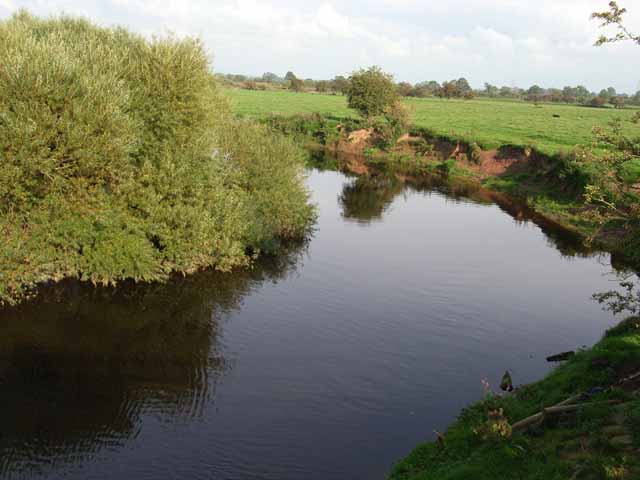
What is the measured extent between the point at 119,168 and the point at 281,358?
1401cm

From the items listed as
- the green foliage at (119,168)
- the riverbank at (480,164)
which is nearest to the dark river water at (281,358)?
the green foliage at (119,168)

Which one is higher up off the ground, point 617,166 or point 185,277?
point 617,166

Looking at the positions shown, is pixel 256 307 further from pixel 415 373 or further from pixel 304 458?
pixel 304 458

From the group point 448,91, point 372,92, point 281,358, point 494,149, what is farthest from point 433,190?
point 448,91

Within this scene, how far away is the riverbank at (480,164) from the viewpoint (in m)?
53.2

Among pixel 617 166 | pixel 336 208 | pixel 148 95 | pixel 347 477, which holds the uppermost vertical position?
pixel 148 95

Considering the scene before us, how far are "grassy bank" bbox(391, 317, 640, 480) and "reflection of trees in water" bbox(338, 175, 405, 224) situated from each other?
110 ft

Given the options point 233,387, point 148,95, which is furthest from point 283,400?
point 148,95

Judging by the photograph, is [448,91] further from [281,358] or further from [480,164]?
[281,358]

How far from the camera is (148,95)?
34.7 metres

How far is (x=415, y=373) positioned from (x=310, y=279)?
1301 centimetres

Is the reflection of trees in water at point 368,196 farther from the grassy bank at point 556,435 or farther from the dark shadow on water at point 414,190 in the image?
the grassy bank at point 556,435

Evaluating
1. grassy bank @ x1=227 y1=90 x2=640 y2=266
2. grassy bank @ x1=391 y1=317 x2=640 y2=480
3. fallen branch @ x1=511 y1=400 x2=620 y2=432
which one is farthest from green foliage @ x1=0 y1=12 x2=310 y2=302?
grassy bank @ x1=227 y1=90 x2=640 y2=266

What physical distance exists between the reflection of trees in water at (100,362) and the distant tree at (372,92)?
69.6 metres
